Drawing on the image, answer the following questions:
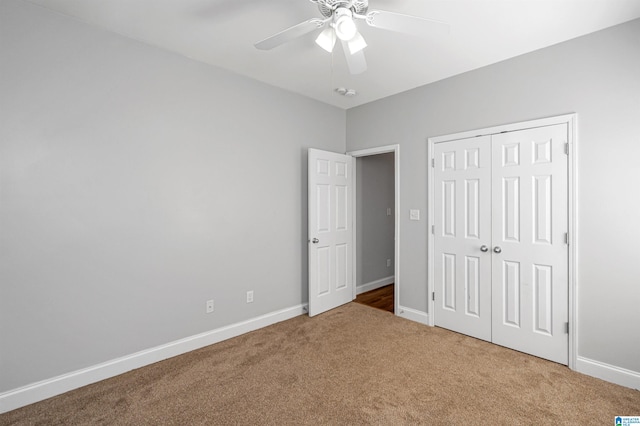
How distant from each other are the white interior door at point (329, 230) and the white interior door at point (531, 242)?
1766 millimetres

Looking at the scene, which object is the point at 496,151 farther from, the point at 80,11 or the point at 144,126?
the point at 80,11

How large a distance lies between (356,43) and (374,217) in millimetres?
3251

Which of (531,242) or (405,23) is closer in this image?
(405,23)

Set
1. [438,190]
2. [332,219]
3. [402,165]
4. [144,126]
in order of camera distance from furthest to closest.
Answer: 1. [332,219]
2. [402,165]
3. [438,190]
4. [144,126]

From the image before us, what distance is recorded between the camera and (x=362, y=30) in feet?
7.44

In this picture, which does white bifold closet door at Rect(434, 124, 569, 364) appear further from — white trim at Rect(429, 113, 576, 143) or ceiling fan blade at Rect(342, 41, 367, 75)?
ceiling fan blade at Rect(342, 41, 367, 75)

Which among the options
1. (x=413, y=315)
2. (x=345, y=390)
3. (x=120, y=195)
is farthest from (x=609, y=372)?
(x=120, y=195)

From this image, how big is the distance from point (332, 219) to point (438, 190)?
1.33m

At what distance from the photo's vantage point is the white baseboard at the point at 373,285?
14.7 ft

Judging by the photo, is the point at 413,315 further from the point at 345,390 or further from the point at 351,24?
the point at 351,24

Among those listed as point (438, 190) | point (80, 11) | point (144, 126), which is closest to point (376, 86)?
point (438, 190)

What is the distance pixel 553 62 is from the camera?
250 cm

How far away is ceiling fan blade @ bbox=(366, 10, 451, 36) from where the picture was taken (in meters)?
1.56

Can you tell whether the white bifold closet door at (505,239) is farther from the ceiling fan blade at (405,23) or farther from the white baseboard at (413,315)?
the ceiling fan blade at (405,23)
